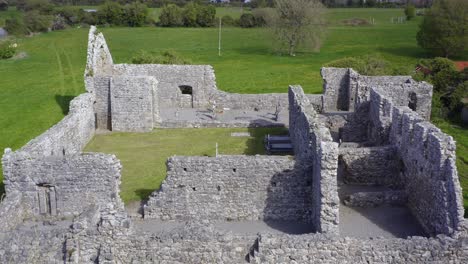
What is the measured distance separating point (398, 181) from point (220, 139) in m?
10.5

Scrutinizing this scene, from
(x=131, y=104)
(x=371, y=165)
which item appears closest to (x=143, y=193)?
(x=371, y=165)

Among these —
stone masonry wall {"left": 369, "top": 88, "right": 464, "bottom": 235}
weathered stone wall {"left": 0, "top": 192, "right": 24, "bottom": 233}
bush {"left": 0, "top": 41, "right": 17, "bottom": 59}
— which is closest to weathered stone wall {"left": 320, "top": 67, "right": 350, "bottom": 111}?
stone masonry wall {"left": 369, "top": 88, "right": 464, "bottom": 235}

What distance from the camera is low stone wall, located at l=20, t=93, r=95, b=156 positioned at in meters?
18.9

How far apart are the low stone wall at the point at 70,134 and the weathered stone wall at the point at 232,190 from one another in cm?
512

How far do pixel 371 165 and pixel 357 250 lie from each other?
841cm

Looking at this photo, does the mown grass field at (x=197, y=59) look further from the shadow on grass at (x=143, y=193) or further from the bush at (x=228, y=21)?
the shadow on grass at (x=143, y=193)

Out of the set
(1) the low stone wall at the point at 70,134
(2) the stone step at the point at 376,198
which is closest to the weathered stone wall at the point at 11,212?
(1) the low stone wall at the point at 70,134

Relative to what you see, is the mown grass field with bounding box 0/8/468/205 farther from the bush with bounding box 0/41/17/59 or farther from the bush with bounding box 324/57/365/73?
the bush with bounding box 324/57/365/73

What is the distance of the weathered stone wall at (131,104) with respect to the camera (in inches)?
1121

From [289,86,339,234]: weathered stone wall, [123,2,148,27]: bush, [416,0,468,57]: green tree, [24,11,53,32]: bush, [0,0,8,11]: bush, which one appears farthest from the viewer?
[0,0,8,11]: bush

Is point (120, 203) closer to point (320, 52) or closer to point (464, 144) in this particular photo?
point (464, 144)

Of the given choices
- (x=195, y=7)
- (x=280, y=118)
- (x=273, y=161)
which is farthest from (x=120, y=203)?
(x=195, y=7)

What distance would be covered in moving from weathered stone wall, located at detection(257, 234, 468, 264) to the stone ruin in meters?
0.02

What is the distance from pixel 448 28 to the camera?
5641cm
